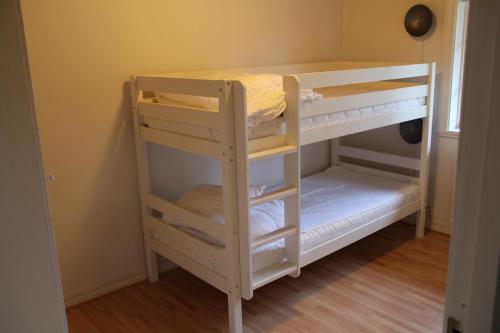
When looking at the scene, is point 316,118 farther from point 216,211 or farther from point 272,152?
point 216,211

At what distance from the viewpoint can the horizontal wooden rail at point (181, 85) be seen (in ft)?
7.04

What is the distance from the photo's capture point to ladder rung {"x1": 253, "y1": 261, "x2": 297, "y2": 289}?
2.33 meters

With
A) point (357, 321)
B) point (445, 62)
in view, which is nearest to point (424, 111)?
point (445, 62)

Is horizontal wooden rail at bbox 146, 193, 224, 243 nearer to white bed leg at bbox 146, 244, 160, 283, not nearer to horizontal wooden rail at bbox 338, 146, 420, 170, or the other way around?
white bed leg at bbox 146, 244, 160, 283

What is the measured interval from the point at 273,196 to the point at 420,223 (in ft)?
5.76

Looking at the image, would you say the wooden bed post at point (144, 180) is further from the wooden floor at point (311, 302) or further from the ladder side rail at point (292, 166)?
the ladder side rail at point (292, 166)

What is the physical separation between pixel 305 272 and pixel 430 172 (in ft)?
4.46

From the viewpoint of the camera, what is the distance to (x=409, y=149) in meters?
3.74

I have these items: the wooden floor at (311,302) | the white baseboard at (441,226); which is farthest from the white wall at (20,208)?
the white baseboard at (441,226)

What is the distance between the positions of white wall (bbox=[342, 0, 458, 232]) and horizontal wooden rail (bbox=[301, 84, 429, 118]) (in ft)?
1.01

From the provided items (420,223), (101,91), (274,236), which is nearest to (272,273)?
(274,236)

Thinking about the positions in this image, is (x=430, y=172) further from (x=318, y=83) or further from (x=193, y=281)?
(x=193, y=281)

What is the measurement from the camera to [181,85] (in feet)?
7.75

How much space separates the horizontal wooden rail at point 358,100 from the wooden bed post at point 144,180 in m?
0.96
